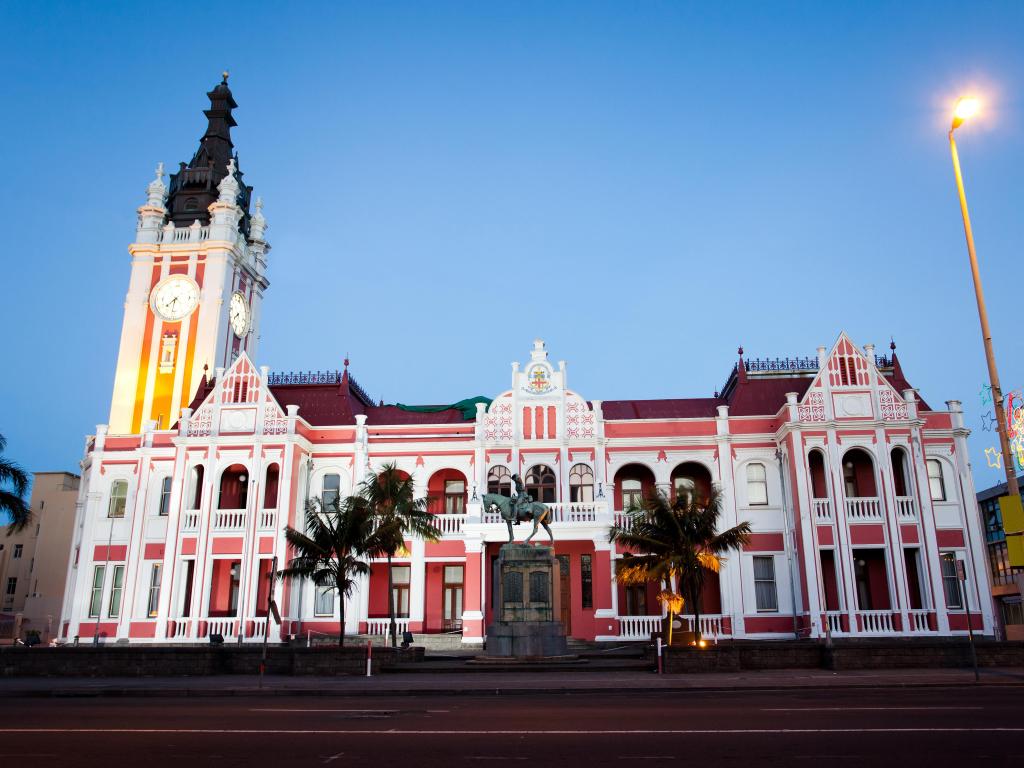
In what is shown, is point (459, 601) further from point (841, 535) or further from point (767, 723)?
point (767, 723)

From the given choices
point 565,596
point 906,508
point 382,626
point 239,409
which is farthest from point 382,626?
point 906,508

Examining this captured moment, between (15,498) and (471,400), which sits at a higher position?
(471,400)

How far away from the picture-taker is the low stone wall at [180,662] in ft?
71.9

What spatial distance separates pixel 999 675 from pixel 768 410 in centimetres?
2070

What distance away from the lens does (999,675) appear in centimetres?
1880

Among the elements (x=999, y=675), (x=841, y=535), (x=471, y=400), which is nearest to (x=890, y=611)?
(x=841, y=535)

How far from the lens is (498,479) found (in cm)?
3753

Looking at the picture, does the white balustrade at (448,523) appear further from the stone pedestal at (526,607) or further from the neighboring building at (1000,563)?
the neighboring building at (1000,563)

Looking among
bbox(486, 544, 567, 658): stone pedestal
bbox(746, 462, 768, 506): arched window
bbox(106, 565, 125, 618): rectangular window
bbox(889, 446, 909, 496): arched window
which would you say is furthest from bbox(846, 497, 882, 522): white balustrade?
bbox(106, 565, 125, 618): rectangular window

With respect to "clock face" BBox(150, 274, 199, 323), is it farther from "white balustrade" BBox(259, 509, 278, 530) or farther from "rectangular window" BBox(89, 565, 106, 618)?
"white balustrade" BBox(259, 509, 278, 530)

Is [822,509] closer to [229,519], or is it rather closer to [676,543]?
[676,543]

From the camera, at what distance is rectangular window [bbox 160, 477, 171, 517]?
37906mm

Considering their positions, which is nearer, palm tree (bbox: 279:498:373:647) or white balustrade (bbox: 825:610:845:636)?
palm tree (bbox: 279:498:373:647)

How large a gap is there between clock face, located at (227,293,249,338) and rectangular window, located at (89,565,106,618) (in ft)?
58.6
